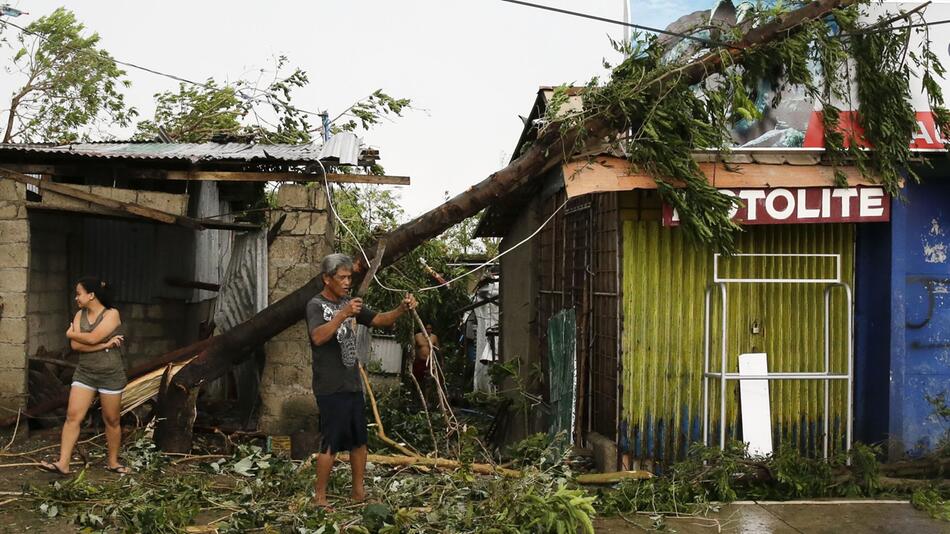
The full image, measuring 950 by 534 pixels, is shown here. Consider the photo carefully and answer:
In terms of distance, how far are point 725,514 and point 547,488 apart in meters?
1.59

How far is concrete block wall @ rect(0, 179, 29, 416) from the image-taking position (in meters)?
9.16

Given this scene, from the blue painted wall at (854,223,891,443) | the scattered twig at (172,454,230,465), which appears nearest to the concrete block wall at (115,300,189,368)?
the scattered twig at (172,454,230,465)

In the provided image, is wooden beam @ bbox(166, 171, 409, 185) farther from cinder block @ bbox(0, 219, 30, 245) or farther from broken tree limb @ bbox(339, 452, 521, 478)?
broken tree limb @ bbox(339, 452, 521, 478)

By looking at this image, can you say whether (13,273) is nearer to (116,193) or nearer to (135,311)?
(116,193)

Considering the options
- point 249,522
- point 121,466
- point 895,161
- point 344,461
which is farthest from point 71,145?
point 895,161

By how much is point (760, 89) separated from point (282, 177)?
4538 mm

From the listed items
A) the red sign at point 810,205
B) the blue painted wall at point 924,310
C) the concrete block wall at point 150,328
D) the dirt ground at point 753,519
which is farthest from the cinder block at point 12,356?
the blue painted wall at point 924,310

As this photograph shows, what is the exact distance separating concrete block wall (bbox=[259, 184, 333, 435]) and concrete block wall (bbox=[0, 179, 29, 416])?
2431mm

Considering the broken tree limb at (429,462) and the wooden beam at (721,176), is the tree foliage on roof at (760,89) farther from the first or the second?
the broken tree limb at (429,462)

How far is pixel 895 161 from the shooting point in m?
8.05

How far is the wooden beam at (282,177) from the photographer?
895 cm

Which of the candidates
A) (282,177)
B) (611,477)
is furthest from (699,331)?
(282,177)

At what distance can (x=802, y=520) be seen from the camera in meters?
6.97

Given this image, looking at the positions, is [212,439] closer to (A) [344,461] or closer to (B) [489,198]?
(A) [344,461]
